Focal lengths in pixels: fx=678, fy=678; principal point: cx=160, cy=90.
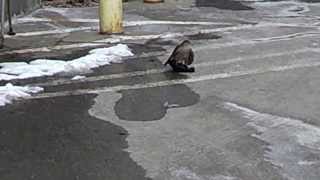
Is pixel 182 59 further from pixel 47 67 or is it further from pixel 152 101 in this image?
pixel 47 67

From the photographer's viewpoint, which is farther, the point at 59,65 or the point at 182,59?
the point at 59,65

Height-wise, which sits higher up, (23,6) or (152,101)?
(23,6)

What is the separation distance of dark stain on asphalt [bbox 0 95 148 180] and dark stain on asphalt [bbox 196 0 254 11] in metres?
9.68

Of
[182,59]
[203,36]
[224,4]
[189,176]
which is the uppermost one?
[182,59]

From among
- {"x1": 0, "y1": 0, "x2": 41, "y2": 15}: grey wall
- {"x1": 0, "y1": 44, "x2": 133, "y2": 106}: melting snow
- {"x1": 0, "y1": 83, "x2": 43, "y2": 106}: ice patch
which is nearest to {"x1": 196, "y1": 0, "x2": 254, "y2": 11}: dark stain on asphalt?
{"x1": 0, "y1": 0, "x2": 41, "y2": 15}: grey wall

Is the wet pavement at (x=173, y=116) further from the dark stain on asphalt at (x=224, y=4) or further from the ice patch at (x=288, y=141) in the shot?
the dark stain on asphalt at (x=224, y=4)

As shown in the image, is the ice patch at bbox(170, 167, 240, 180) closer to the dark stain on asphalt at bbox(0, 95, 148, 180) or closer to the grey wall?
the dark stain on asphalt at bbox(0, 95, 148, 180)

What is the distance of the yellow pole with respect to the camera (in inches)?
481

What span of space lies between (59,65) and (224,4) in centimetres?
869

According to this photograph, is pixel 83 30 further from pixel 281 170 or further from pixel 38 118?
pixel 281 170

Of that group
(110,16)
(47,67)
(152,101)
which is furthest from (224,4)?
(152,101)

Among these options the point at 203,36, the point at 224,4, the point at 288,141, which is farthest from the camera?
the point at 224,4

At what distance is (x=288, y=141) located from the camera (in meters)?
6.30

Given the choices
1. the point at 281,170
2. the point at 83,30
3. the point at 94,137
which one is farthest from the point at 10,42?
the point at 281,170
